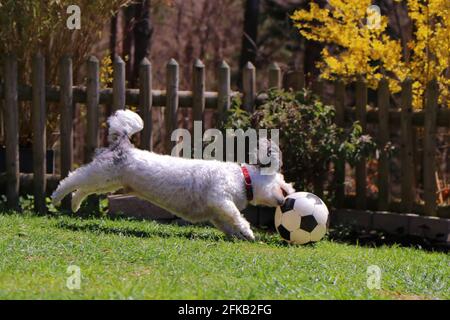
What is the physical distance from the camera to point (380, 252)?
25.4 feet

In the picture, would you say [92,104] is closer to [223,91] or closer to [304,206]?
[223,91]

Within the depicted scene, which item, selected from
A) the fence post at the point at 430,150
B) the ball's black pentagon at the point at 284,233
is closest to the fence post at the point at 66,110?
the ball's black pentagon at the point at 284,233

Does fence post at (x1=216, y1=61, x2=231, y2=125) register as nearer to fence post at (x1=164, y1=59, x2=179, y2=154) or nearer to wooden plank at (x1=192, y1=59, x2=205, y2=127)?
wooden plank at (x1=192, y1=59, x2=205, y2=127)

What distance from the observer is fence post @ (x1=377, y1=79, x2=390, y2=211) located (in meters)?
9.52

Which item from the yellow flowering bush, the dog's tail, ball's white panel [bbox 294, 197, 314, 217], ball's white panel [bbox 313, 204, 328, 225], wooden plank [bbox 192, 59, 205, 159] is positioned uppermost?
the yellow flowering bush

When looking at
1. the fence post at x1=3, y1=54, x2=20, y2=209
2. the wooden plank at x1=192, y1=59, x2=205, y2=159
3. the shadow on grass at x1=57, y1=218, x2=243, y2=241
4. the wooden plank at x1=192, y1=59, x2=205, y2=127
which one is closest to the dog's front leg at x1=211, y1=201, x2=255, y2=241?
the shadow on grass at x1=57, y1=218, x2=243, y2=241

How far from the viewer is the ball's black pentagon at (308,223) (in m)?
7.36

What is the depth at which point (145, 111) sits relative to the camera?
30.9 ft

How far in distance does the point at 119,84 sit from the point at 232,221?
99.6 inches

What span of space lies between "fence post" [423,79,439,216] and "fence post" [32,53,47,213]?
14.0 ft

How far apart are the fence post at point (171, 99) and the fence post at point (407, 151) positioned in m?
2.57

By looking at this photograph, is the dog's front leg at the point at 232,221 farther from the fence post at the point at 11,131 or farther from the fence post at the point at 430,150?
the fence post at the point at 11,131
